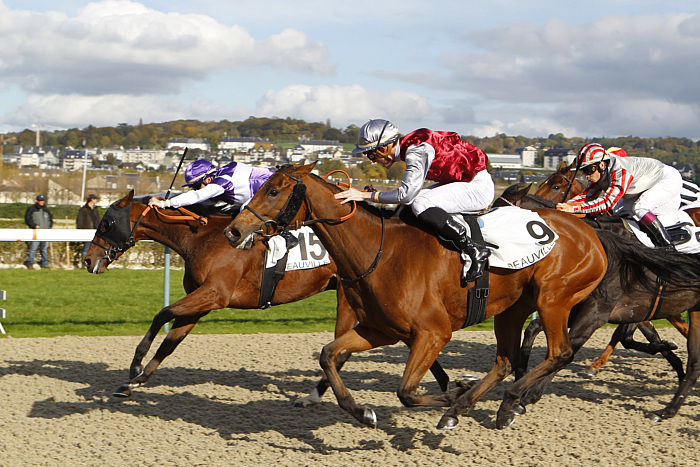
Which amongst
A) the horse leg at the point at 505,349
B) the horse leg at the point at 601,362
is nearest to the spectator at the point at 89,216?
the horse leg at the point at 601,362

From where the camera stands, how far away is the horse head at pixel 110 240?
18.6ft

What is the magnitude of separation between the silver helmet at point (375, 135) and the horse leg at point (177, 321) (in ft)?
6.15

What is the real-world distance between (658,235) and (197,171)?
3.70 m

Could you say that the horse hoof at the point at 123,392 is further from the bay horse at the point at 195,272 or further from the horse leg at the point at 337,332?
the horse leg at the point at 337,332

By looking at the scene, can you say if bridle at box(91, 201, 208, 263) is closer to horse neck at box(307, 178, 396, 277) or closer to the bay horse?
the bay horse

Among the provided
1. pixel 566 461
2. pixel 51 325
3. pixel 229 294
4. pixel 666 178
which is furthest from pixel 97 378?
pixel 666 178

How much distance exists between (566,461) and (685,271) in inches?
70.4

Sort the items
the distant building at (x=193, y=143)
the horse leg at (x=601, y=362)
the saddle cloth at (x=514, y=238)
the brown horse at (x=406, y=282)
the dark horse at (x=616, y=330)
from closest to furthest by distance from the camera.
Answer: the brown horse at (x=406, y=282)
the saddle cloth at (x=514, y=238)
the dark horse at (x=616, y=330)
the horse leg at (x=601, y=362)
the distant building at (x=193, y=143)

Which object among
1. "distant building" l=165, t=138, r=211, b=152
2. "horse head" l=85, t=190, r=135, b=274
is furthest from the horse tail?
"distant building" l=165, t=138, r=211, b=152

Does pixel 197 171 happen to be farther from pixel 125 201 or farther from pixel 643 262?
pixel 643 262

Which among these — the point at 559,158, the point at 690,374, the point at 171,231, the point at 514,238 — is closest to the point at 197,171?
the point at 171,231

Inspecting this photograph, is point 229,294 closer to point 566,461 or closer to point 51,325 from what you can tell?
point 566,461

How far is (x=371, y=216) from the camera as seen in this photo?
4238 millimetres

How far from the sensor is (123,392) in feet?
17.8
